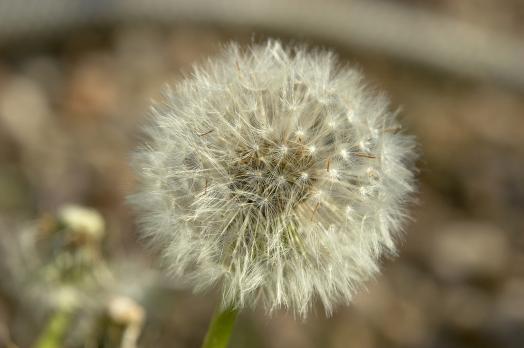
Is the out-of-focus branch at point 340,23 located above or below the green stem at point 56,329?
above

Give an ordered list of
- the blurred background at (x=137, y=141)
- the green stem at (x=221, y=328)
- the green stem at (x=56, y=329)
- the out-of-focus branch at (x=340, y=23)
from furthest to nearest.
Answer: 1. the out-of-focus branch at (x=340, y=23)
2. the blurred background at (x=137, y=141)
3. the green stem at (x=56, y=329)
4. the green stem at (x=221, y=328)

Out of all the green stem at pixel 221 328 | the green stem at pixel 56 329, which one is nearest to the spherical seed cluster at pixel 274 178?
the green stem at pixel 221 328

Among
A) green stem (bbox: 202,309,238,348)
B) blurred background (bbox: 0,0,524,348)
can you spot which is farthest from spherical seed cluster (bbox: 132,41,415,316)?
blurred background (bbox: 0,0,524,348)

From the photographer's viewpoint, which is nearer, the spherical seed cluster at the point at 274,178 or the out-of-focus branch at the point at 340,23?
the spherical seed cluster at the point at 274,178

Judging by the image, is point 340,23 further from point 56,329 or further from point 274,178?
point 274,178

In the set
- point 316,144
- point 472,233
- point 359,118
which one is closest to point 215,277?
point 316,144

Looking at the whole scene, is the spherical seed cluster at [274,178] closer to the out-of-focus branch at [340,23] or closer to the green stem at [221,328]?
the green stem at [221,328]

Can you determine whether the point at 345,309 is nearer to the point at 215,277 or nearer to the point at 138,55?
the point at 138,55
